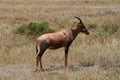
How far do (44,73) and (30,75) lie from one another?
516 millimetres

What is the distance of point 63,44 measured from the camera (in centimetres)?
1252

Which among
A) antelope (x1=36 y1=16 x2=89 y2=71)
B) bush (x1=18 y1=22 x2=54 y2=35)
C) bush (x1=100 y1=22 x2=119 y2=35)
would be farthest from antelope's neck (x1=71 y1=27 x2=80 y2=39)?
bush (x1=18 y1=22 x2=54 y2=35)

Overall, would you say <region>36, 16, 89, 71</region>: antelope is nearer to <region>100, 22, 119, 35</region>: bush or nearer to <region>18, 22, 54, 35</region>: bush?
<region>18, 22, 54, 35</region>: bush

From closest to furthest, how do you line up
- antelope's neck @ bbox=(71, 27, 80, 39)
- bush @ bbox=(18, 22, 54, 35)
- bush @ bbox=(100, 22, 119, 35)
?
antelope's neck @ bbox=(71, 27, 80, 39), bush @ bbox=(18, 22, 54, 35), bush @ bbox=(100, 22, 119, 35)

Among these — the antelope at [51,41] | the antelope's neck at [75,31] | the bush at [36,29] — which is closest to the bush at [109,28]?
the bush at [36,29]

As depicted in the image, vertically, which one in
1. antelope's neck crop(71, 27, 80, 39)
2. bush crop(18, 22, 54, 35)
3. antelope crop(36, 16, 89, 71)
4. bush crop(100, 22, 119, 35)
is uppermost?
antelope crop(36, 16, 89, 71)

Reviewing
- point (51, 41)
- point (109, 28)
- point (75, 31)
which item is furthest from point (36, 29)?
point (51, 41)

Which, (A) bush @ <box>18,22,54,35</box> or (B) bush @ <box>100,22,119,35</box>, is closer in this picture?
(A) bush @ <box>18,22,54,35</box>

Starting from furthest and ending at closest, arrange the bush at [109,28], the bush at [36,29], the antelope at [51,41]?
the bush at [109,28], the bush at [36,29], the antelope at [51,41]

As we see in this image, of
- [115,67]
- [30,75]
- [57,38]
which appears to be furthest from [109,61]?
[30,75]

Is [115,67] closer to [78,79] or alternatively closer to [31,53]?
[78,79]

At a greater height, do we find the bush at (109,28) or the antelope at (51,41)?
the antelope at (51,41)

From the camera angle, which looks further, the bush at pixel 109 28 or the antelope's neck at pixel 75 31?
the bush at pixel 109 28

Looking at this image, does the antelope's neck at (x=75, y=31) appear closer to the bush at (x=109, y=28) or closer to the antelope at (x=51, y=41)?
the antelope at (x=51, y=41)
